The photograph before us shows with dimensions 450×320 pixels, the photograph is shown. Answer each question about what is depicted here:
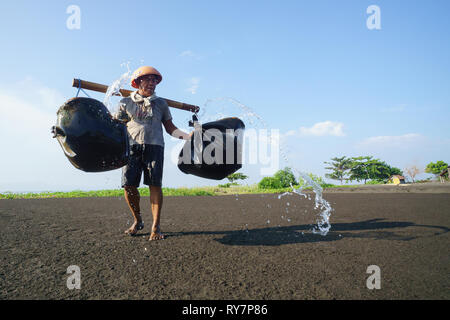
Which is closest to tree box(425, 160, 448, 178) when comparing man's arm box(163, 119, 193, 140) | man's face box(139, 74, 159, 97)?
man's arm box(163, 119, 193, 140)

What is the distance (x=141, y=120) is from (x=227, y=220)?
7.48 feet

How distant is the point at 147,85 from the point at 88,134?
114 cm

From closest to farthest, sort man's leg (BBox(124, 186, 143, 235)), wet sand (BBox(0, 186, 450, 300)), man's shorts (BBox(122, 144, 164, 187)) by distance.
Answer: wet sand (BBox(0, 186, 450, 300)), man's shorts (BBox(122, 144, 164, 187)), man's leg (BBox(124, 186, 143, 235))

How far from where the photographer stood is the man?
3020 millimetres

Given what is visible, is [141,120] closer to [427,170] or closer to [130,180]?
[130,180]

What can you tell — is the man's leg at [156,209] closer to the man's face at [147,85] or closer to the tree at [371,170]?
the man's face at [147,85]

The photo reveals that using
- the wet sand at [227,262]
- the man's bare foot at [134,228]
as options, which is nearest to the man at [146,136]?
the man's bare foot at [134,228]

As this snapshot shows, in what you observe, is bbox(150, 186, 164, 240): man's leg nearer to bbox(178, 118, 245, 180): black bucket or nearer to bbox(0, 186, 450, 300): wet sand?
bbox(0, 186, 450, 300): wet sand

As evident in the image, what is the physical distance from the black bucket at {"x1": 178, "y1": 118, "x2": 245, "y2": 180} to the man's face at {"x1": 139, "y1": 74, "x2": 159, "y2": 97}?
82 centimetres

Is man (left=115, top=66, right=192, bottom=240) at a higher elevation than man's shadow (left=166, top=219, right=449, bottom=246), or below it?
higher

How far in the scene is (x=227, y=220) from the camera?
14.5 feet

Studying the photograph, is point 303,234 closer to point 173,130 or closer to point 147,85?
point 173,130

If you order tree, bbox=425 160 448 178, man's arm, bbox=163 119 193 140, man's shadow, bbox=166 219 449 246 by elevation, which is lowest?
man's shadow, bbox=166 219 449 246
